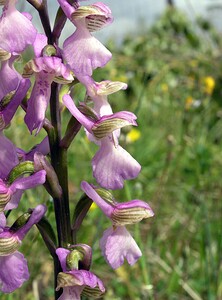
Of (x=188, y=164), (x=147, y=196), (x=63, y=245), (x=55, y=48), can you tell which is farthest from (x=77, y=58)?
(x=188, y=164)

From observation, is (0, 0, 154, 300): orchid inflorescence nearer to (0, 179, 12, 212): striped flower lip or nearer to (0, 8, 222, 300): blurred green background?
(0, 179, 12, 212): striped flower lip

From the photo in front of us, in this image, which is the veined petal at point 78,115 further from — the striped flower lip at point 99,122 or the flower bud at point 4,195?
the flower bud at point 4,195

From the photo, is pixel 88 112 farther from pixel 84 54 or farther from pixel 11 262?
pixel 11 262

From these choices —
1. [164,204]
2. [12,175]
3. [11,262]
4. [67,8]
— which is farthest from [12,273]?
[164,204]

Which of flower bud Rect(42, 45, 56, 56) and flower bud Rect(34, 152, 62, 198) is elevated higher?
flower bud Rect(42, 45, 56, 56)

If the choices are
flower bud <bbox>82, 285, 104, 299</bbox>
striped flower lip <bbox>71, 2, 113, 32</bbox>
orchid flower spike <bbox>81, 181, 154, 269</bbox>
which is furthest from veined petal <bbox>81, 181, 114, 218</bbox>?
striped flower lip <bbox>71, 2, 113, 32</bbox>

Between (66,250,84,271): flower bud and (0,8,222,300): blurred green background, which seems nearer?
(66,250,84,271): flower bud
